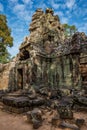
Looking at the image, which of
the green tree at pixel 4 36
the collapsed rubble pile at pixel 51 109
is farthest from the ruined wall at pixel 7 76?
the collapsed rubble pile at pixel 51 109

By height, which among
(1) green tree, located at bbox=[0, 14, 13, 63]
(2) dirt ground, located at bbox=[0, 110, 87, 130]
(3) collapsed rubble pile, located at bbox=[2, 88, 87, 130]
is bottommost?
(2) dirt ground, located at bbox=[0, 110, 87, 130]

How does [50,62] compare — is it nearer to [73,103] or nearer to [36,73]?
[36,73]

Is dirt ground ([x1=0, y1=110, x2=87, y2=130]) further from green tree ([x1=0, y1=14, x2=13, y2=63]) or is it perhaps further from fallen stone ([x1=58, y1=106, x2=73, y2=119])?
green tree ([x1=0, y1=14, x2=13, y2=63])

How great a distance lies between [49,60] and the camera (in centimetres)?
1445

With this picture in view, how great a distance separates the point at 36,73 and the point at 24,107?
6.53 metres

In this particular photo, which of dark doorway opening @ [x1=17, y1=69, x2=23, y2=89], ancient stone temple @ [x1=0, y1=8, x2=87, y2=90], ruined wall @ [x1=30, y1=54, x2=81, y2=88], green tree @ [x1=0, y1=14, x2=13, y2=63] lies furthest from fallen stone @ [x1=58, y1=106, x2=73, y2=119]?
green tree @ [x1=0, y1=14, x2=13, y2=63]

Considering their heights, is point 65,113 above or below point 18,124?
above

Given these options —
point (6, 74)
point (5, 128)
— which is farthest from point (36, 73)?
point (5, 128)

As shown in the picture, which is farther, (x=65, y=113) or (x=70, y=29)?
(x=70, y=29)

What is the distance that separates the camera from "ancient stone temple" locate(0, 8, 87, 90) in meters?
11.5

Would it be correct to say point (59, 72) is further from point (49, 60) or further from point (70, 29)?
point (70, 29)

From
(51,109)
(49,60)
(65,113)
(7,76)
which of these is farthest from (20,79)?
(65,113)

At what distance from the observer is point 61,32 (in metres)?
19.0

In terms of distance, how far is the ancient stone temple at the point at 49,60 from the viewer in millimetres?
11508
